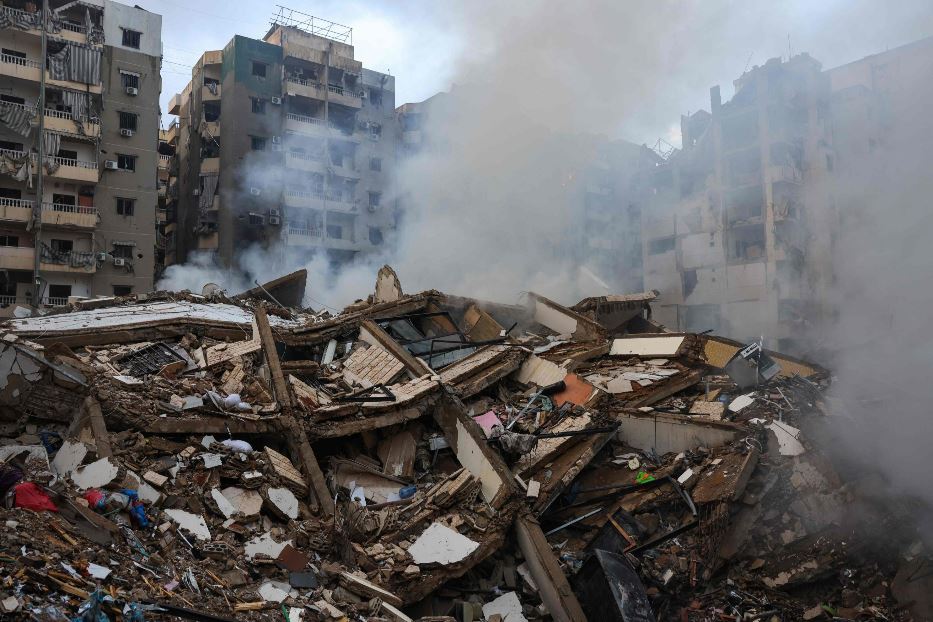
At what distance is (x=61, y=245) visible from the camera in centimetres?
2567

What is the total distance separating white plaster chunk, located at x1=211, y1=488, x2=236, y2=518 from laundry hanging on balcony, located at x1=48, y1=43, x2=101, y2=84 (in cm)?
2485

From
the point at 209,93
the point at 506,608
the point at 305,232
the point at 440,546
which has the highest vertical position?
the point at 209,93

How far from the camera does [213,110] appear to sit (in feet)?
105

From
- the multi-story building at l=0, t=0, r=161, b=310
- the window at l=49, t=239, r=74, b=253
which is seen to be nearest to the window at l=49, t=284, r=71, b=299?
the multi-story building at l=0, t=0, r=161, b=310

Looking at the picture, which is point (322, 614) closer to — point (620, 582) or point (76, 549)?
point (76, 549)

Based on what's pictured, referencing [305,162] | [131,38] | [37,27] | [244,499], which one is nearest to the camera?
[244,499]

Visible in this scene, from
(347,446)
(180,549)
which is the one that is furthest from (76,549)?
(347,446)

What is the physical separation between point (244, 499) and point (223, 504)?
29cm

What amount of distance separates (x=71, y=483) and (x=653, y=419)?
8.07 metres

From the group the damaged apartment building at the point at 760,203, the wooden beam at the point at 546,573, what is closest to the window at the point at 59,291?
the wooden beam at the point at 546,573

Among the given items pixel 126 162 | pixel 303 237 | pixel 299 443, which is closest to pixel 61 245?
pixel 126 162

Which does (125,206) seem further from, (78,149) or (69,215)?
(78,149)

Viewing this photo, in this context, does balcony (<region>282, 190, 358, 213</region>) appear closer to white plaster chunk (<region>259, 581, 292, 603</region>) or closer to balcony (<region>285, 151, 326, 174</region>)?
balcony (<region>285, 151, 326, 174</region>)

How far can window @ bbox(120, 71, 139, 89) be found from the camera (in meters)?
27.4
